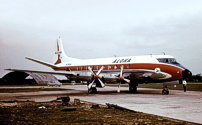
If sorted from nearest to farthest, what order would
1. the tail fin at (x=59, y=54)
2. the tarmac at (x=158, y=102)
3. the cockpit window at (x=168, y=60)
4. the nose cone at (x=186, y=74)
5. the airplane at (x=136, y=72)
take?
the tarmac at (x=158, y=102)
the nose cone at (x=186, y=74)
the airplane at (x=136, y=72)
the cockpit window at (x=168, y=60)
the tail fin at (x=59, y=54)

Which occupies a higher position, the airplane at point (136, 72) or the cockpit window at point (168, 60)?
the cockpit window at point (168, 60)

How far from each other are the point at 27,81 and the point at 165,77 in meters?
70.1

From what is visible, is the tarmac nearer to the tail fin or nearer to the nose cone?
the nose cone

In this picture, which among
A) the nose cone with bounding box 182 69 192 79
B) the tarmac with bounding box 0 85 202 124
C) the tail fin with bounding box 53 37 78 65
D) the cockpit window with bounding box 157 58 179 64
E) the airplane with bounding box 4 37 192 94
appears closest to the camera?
the tarmac with bounding box 0 85 202 124

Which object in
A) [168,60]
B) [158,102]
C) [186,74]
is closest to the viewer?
[158,102]

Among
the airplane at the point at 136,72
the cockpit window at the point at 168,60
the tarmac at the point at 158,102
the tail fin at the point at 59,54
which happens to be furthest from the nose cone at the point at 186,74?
the tail fin at the point at 59,54

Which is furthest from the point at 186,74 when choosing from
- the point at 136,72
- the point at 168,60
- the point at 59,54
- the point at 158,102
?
the point at 59,54

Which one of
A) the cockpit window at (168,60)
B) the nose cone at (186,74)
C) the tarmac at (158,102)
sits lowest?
the tarmac at (158,102)

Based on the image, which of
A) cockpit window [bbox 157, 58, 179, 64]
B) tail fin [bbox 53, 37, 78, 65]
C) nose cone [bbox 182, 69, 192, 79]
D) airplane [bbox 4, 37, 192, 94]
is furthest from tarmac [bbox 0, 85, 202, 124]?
tail fin [bbox 53, 37, 78, 65]

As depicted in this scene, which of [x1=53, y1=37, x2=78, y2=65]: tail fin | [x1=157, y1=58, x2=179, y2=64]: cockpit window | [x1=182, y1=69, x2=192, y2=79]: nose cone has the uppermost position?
[x1=53, y1=37, x2=78, y2=65]: tail fin

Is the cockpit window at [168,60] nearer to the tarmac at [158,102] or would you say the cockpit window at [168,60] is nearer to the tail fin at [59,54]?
the tarmac at [158,102]

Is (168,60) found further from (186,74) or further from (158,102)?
(158,102)

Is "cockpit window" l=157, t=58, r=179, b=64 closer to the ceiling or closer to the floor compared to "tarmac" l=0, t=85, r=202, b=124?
closer to the ceiling

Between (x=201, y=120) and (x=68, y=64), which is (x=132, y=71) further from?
(x=201, y=120)
